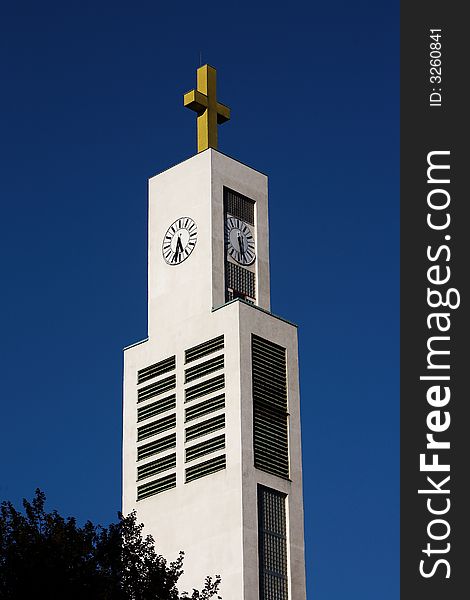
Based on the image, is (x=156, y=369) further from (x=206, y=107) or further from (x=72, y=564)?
(x=72, y=564)

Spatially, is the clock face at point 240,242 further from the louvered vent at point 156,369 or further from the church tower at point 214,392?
the louvered vent at point 156,369

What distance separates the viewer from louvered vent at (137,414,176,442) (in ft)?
331

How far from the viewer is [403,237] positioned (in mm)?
59688

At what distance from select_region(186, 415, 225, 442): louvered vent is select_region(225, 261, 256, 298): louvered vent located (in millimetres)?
8838

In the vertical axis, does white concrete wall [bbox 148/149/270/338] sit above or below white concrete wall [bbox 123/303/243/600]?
above

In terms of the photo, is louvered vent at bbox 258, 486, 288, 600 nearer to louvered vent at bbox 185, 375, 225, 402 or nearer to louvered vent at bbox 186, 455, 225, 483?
louvered vent at bbox 186, 455, 225, 483

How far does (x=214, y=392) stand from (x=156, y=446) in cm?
555

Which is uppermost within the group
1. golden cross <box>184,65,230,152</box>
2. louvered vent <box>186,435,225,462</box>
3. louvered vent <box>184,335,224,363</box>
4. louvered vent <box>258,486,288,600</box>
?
golden cross <box>184,65,230,152</box>

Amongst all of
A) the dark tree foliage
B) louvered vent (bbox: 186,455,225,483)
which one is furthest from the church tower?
the dark tree foliage

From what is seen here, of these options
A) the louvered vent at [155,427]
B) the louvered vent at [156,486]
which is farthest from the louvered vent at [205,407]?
the louvered vent at [156,486]

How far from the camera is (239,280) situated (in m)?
104

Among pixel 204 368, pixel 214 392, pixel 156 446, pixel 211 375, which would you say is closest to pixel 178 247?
pixel 204 368

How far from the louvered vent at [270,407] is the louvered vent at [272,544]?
1611 millimetres

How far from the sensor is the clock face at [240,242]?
105 m
